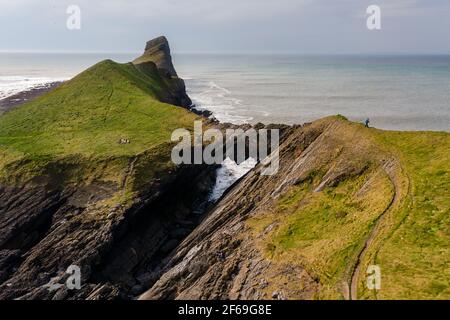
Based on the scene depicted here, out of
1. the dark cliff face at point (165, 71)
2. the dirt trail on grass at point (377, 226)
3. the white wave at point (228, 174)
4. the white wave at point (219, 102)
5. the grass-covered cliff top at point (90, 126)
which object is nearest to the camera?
the dirt trail on grass at point (377, 226)

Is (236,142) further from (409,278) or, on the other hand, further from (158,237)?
(409,278)

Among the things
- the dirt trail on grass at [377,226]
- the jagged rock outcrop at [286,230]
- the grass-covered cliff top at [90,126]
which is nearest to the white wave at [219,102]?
the grass-covered cliff top at [90,126]

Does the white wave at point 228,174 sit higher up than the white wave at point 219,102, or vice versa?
the white wave at point 219,102

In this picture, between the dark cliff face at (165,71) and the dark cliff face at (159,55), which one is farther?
the dark cliff face at (159,55)

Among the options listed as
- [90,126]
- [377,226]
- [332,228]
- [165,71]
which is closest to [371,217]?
[377,226]

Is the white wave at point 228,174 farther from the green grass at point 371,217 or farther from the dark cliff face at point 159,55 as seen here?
the dark cliff face at point 159,55
